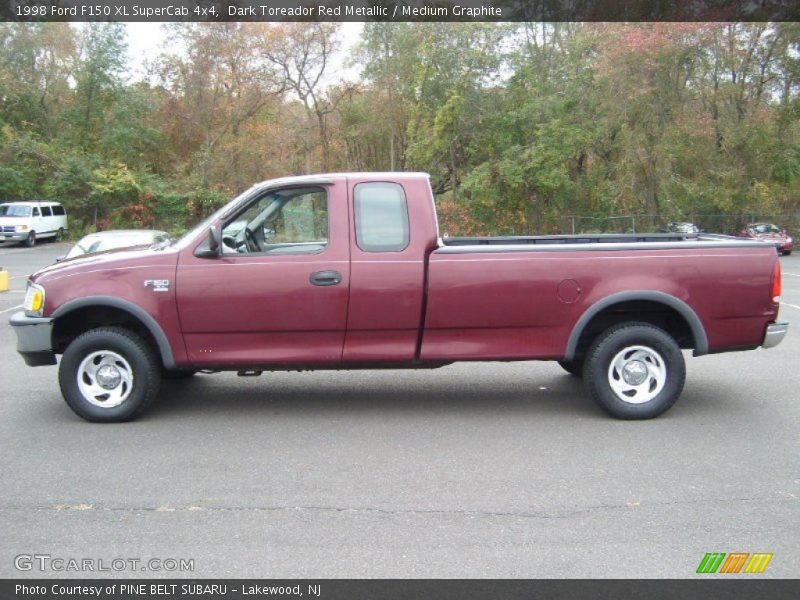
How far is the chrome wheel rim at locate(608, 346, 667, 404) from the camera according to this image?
6469 millimetres

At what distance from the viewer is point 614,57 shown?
29703mm

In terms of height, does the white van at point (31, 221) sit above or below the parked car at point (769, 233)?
above

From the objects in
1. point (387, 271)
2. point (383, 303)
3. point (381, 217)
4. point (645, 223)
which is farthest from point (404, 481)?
point (645, 223)

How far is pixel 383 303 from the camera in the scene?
6.30 meters

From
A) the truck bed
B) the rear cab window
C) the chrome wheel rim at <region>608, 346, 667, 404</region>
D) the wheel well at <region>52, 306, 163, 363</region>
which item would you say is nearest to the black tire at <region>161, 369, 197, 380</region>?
the wheel well at <region>52, 306, 163, 363</region>

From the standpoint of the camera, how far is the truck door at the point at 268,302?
6.28 meters

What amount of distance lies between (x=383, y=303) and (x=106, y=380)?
7.96 feet

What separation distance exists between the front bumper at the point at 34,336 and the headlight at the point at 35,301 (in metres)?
0.04

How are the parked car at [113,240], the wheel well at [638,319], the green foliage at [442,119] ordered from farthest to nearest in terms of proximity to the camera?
the green foliage at [442,119] → the parked car at [113,240] → the wheel well at [638,319]

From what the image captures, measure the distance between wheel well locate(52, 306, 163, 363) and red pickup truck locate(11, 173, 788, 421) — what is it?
0.04 m

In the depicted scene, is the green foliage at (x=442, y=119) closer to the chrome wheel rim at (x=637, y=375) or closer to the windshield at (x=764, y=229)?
the windshield at (x=764, y=229)

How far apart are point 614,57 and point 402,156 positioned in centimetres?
1107

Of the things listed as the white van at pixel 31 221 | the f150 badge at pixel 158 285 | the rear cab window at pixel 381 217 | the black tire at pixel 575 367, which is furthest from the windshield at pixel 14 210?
the black tire at pixel 575 367
